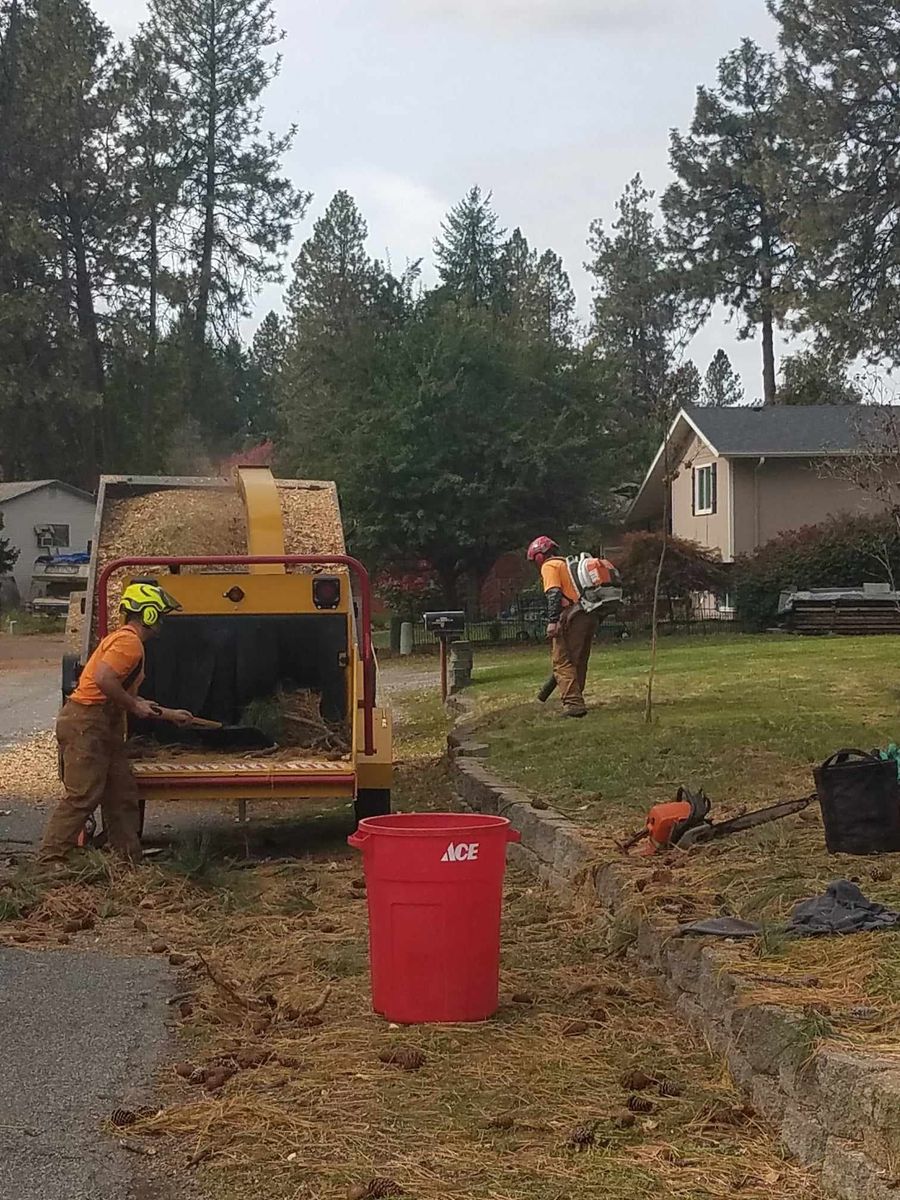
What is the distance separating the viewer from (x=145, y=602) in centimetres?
922

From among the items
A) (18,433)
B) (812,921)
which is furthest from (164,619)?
(18,433)

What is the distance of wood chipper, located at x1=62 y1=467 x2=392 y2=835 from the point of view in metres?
9.84

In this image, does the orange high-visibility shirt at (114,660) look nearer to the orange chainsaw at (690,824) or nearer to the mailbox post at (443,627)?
the orange chainsaw at (690,824)

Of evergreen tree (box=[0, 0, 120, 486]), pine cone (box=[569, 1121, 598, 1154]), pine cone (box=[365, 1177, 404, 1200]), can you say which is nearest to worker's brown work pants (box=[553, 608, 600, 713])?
pine cone (box=[569, 1121, 598, 1154])

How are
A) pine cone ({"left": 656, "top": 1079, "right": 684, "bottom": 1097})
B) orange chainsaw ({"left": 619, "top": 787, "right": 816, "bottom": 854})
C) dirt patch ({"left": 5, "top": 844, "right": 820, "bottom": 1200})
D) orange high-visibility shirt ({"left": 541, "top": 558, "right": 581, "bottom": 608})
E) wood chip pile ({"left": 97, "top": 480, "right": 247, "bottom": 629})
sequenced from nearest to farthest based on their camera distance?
dirt patch ({"left": 5, "top": 844, "right": 820, "bottom": 1200}) < pine cone ({"left": 656, "top": 1079, "right": 684, "bottom": 1097}) < orange chainsaw ({"left": 619, "top": 787, "right": 816, "bottom": 854}) < wood chip pile ({"left": 97, "top": 480, "right": 247, "bottom": 629}) < orange high-visibility shirt ({"left": 541, "top": 558, "right": 581, "bottom": 608})

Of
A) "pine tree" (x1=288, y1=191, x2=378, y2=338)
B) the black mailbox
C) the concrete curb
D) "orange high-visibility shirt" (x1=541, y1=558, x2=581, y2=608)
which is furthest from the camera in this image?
"pine tree" (x1=288, y1=191, x2=378, y2=338)

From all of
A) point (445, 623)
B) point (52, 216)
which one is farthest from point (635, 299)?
point (445, 623)

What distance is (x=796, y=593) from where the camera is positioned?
29828 mm

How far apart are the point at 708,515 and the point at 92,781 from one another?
31151mm

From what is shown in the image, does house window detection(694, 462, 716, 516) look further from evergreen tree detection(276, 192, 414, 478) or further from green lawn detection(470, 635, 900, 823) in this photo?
green lawn detection(470, 635, 900, 823)

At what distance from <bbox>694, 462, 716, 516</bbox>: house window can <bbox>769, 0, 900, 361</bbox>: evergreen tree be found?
6.16 m

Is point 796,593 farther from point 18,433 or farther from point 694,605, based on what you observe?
point 18,433

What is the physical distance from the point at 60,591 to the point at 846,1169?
48698 mm

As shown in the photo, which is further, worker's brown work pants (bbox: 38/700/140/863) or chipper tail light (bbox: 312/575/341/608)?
chipper tail light (bbox: 312/575/341/608)
